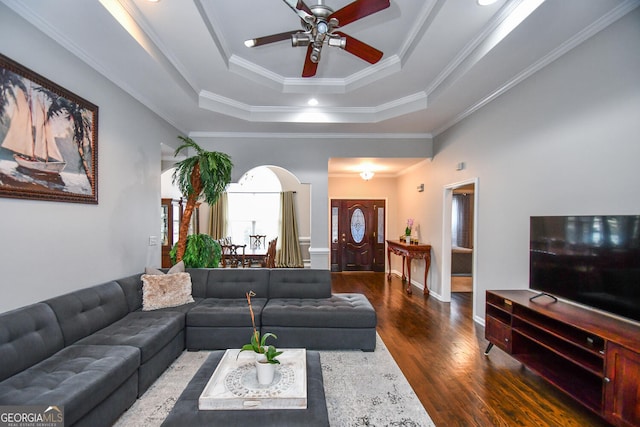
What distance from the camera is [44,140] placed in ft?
7.61

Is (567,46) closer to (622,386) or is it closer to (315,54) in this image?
(315,54)

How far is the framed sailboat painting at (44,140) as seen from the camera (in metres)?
2.03

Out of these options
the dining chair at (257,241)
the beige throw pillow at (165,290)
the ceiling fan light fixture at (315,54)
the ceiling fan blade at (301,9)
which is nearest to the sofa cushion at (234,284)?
the beige throw pillow at (165,290)

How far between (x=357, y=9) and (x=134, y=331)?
3179 mm

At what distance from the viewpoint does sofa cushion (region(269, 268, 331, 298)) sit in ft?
12.0

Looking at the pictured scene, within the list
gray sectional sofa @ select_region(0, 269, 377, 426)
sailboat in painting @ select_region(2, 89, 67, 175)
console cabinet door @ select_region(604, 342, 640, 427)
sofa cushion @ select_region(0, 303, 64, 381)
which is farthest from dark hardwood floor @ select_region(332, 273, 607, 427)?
sailboat in painting @ select_region(2, 89, 67, 175)

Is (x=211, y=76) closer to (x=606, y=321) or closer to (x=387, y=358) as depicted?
(x=387, y=358)

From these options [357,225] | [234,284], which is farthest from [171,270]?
[357,225]

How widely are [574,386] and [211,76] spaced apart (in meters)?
4.65

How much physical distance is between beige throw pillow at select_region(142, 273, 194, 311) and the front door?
512 cm

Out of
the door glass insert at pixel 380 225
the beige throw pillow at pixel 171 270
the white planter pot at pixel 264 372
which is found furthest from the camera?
the door glass insert at pixel 380 225

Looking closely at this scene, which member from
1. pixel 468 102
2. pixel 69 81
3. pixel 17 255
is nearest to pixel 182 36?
pixel 69 81

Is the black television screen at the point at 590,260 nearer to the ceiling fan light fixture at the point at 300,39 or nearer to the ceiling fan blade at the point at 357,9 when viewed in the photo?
the ceiling fan blade at the point at 357,9

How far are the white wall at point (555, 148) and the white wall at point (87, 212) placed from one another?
4493 mm
